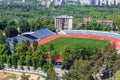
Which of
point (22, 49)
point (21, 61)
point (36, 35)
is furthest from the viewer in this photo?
point (36, 35)

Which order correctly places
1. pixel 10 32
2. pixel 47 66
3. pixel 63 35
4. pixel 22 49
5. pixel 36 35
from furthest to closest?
pixel 63 35
pixel 10 32
pixel 36 35
pixel 22 49
pixel 47 66

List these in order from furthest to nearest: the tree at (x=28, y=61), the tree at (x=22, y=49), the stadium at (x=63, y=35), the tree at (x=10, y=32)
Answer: the tree at (x=10, y=32)
the stadium at (x=63, y=35)
the tree at (x=22, y=49)
the tree at (x=28, y=61)

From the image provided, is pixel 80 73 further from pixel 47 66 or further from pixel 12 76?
pixel 12 76

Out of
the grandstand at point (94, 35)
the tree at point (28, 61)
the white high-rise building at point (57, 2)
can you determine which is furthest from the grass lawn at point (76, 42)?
the white high-rise building at point (57, 2)

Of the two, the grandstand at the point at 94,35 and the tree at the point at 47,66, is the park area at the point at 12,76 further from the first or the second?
the grandstand at the point at 94,35

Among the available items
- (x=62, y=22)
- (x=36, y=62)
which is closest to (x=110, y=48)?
(x=36, y=62)

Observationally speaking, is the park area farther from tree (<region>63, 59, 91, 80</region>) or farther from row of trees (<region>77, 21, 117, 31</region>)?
row of trees (<region>77, 21, 117, 31</region>)

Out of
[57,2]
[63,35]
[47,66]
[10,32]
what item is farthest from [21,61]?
[57,2]

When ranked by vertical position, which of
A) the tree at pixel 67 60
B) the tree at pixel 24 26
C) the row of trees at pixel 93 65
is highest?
the row of trees at pixel 93 65

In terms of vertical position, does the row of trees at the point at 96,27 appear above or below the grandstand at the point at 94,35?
below

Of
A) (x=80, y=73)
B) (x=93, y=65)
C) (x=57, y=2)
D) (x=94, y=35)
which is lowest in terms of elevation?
(x=57, y=2)
